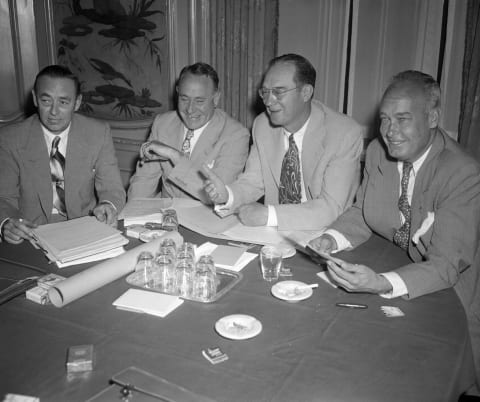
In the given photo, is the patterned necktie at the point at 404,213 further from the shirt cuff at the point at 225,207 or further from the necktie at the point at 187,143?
the necktie at the point at 187,143

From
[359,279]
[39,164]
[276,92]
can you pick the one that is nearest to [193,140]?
[276,92]

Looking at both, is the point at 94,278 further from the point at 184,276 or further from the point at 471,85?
the point at 471,85

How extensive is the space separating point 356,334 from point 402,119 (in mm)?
1012

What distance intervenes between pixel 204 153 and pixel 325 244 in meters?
Result: 1.31

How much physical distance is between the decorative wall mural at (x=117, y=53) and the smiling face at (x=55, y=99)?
1.61 m

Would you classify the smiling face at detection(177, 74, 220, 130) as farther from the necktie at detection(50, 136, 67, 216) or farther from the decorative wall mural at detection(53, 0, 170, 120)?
the decorative wall mural at detection(53, 0, 170, 120)

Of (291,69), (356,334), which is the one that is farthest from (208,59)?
(356,334)

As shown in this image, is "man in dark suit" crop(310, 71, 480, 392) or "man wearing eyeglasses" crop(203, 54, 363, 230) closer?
"man in dark suit" crop(310, 71, 480, 392)

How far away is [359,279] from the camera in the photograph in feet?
4.94

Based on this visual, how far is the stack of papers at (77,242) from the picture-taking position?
174 centimetres

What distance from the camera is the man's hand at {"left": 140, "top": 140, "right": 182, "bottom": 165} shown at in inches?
111

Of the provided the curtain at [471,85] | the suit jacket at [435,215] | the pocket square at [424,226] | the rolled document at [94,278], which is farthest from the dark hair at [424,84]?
the rolled document at [94,278]

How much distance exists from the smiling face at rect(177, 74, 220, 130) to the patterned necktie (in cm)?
137

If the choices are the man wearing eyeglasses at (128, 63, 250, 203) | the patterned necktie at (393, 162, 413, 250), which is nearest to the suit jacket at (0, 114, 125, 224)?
the man wearing eyeglasses at (128, 63, 250, 203)
